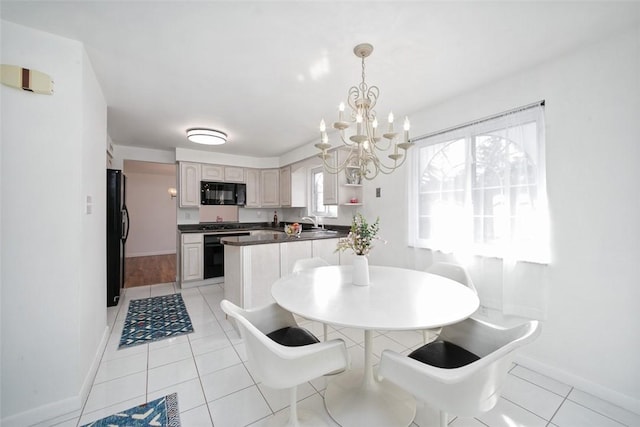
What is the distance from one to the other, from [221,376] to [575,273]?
8.97 feet

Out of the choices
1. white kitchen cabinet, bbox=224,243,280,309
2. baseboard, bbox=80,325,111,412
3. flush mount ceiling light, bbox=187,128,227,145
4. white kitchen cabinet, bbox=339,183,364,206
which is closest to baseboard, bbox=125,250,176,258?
flush mount ceiling light, bbox=187,128,227,145

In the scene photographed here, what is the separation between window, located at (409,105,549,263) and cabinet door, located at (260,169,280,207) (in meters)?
3.05

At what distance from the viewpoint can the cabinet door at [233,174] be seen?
495 centimetres

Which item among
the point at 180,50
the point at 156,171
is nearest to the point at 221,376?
the point at 180,50

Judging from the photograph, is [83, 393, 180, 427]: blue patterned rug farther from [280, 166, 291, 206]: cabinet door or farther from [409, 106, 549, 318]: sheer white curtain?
[280, 166, 291, 206]: cabinet door

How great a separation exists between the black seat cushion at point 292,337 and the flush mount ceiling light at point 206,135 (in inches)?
115

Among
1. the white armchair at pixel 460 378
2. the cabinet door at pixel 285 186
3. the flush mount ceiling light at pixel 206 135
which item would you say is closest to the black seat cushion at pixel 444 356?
the white armchair at pixel 460 378

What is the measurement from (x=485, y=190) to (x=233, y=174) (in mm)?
4252

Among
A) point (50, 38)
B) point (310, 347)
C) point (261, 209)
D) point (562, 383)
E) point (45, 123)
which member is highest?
point (50, 38)

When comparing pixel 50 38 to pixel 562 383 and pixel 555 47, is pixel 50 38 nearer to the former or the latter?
pixel 555 47

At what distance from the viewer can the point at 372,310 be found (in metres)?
1.29

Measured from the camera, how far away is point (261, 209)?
5762 millimetres

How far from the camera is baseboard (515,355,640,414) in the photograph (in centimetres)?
162

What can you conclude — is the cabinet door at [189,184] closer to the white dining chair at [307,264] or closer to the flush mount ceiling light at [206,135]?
the flush mount ceiling light at [206,135]
